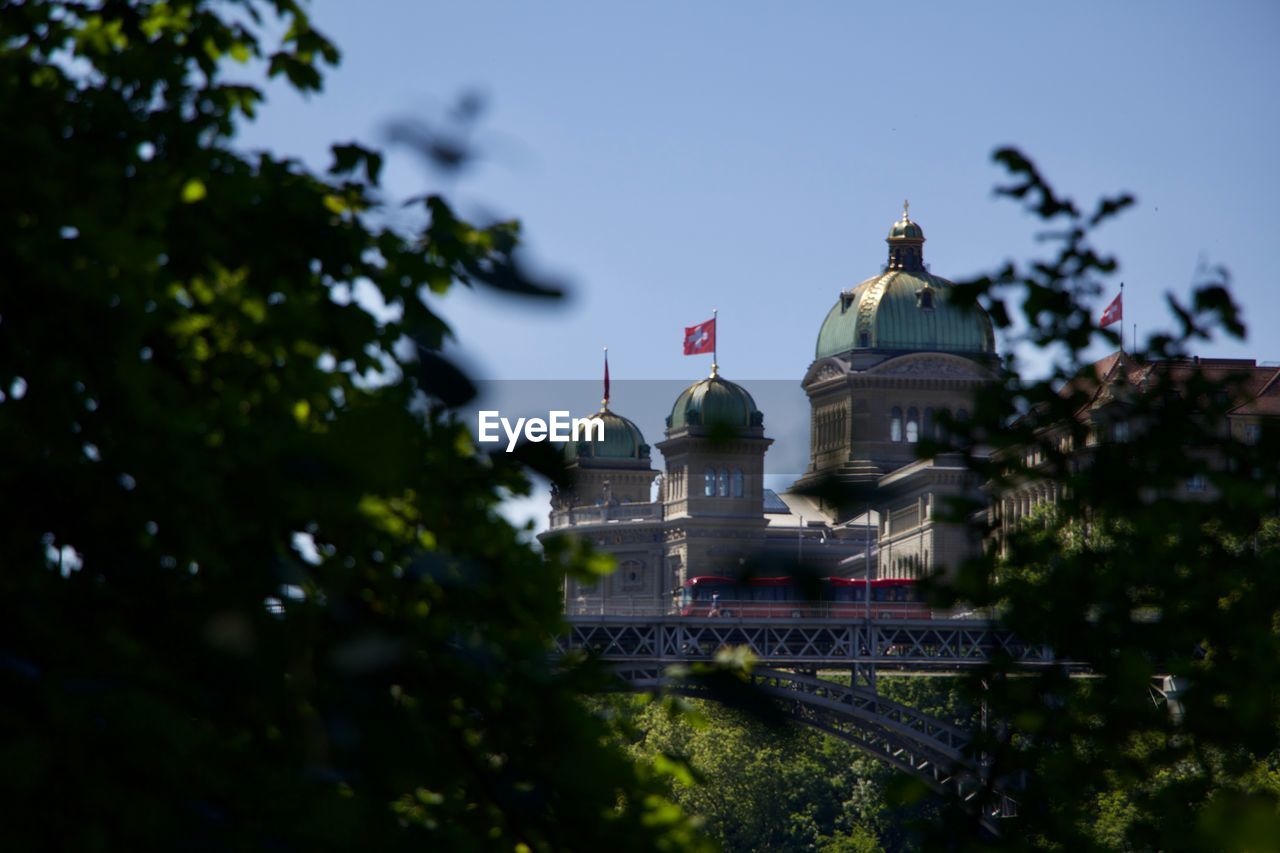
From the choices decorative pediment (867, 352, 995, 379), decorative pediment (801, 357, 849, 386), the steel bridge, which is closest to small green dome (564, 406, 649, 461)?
decorative pediment (801, 357, 849, 386)

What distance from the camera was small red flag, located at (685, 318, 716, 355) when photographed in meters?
128

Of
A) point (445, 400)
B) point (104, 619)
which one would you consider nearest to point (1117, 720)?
point (445, 400)

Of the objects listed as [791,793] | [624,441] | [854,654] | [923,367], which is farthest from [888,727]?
[624,441]

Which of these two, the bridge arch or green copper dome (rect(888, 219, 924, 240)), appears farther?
green copper dome (rect(888, 219, 924, 240))

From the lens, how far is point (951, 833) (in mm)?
7254

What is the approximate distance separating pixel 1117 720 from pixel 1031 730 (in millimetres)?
339

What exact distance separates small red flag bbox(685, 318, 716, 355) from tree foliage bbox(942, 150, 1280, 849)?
119 metres

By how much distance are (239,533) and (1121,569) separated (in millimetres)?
2791

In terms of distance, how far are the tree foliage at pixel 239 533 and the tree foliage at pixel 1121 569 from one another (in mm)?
1285

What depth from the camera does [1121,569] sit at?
6.96 metres

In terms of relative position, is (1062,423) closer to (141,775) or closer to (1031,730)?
(1031,730)

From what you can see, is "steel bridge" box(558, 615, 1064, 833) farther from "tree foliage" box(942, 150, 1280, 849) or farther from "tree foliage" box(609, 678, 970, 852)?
"tree foliage" box(942, 150, 1280, 849)
